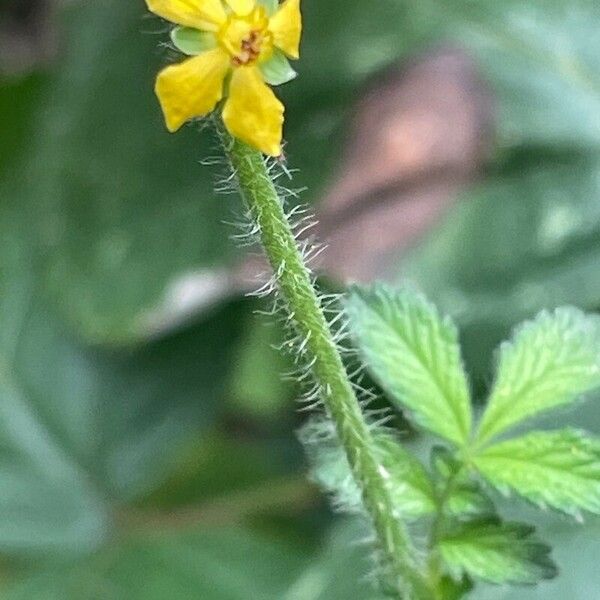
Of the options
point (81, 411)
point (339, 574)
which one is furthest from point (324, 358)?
point (81, 411)

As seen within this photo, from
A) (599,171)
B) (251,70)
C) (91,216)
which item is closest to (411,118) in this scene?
(599,171)

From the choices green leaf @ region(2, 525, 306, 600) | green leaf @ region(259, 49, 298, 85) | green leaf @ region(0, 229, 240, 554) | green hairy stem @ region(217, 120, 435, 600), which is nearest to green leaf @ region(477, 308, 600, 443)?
green hairy stem @ region(217, 120, 435, 600)

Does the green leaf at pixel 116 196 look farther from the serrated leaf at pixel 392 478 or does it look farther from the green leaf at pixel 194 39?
the green leaf at pixel 194 39

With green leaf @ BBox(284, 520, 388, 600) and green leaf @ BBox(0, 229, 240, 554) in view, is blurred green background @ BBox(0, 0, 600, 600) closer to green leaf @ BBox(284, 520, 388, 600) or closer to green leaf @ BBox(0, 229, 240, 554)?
green leaf @ BBox(0, 229, 240, 554)

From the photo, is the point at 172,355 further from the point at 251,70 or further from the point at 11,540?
the point at 251,70

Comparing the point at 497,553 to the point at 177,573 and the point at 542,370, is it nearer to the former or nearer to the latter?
the point at 542,370

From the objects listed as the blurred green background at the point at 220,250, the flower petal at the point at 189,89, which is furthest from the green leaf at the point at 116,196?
the flower petal at the point at 189,89
